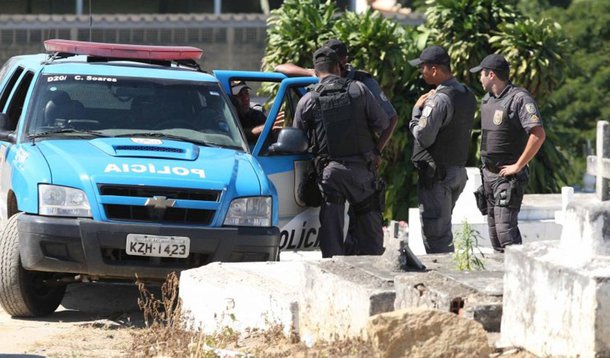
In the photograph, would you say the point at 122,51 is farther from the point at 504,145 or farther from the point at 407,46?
the point at 407,46

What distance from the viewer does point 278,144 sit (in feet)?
30.8

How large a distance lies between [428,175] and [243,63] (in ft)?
40.1

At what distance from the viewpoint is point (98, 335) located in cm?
810

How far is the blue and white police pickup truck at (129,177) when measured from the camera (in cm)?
838

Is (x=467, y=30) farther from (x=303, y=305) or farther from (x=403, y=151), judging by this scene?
(x=303, y=305)

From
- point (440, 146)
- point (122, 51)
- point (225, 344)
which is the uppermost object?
point (122, 51)

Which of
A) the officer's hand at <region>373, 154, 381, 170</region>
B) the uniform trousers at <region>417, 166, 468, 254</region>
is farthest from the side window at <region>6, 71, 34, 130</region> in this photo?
the uniform trousers at <region>417, 166, 468, 254</region>

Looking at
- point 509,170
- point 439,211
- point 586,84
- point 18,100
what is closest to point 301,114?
point 439,211

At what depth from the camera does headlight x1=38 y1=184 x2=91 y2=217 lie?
8.38 metres

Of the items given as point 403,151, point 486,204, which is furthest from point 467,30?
point 486,204

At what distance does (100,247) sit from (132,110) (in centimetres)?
146

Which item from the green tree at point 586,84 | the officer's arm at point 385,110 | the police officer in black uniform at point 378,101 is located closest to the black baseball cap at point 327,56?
the police officer in black uniform at point 378,101

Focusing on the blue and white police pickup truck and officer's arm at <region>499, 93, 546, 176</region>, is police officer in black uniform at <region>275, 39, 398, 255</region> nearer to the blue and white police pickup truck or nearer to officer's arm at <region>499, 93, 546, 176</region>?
the blue and white police pickup truck

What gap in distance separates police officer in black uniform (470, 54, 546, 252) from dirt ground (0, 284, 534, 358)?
8.68ft
